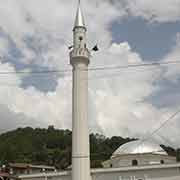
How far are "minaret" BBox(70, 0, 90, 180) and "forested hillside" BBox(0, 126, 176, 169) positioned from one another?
3115cm

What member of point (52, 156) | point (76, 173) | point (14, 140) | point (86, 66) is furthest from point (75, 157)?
point (14, 140)

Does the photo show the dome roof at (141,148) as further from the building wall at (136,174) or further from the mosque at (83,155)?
the building wall at (136,174)

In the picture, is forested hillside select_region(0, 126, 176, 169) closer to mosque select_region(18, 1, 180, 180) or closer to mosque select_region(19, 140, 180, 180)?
mosque select_region(19, 140, 180, 180)

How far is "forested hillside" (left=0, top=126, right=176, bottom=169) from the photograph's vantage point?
235 ft

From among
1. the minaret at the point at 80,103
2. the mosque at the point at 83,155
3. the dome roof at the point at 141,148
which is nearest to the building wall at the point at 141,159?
the dome roof at the point at 141,148

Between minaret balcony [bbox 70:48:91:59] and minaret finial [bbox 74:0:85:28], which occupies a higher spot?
minaret finial [bbox 74:0:85:28]

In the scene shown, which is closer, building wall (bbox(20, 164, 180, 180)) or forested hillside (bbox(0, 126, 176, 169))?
building wall (bbox(20, 164, 180, 180))

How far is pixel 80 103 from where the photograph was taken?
104 feet

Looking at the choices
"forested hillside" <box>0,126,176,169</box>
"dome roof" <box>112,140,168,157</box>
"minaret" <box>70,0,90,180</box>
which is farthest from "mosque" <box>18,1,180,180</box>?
"forested hillside" <box>0,126,176,169</box>

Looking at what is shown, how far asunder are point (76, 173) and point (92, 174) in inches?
106

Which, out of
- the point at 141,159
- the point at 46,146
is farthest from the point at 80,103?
the point at 46,146

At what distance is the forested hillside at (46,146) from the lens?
71.6 metres

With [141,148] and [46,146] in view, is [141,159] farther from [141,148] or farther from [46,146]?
[46,146]

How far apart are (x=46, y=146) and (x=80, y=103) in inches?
2416
